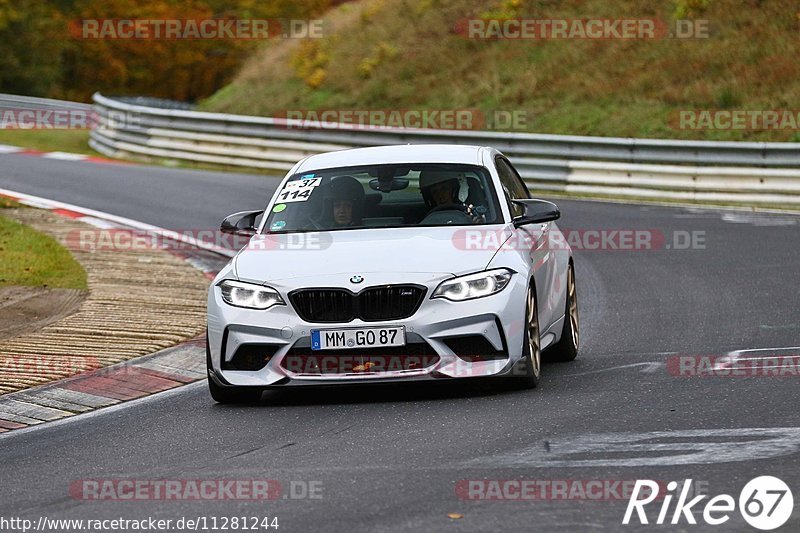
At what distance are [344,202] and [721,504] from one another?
4548 millimetres

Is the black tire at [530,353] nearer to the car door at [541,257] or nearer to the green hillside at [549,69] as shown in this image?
the car door at [541,257]

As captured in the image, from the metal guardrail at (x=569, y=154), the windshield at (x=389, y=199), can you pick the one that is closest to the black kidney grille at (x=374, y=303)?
the windshield at (x=389, y=199)

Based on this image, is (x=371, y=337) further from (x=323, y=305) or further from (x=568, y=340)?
(x=568, y=340)

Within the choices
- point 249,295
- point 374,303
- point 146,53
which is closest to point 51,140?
point 249,295

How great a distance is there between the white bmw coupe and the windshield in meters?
0.01

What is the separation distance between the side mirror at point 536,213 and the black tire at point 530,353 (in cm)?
56

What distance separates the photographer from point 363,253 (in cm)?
903

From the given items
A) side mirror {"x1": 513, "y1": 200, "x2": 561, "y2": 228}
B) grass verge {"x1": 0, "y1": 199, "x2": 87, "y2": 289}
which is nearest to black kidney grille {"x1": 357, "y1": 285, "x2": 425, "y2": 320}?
side mirror {"x1": 513, "y1": 200, "x2": 561, "y2": 228}

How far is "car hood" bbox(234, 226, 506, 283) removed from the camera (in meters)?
8.80

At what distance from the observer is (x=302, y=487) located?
6609mm

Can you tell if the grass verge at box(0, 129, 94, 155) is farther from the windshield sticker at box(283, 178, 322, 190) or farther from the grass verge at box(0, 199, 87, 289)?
the windshield sticker at box(283, 178, 322, 190)

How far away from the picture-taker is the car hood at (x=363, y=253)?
8797mm

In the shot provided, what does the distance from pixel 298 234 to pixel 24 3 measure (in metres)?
66.1

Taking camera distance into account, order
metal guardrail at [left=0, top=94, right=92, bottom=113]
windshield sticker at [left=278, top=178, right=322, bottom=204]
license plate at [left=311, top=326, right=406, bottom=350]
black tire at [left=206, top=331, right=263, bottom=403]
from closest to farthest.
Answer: license plate at [left=311, top=326, right=406, bottom=350] → black tire at [left=206, top=331, right=263, bottom=403] → windshield sticker at [left=278, top=178, right=322, bottom=204] → metal guardrail at [left=0, top=94, right=92, bottom=113]
